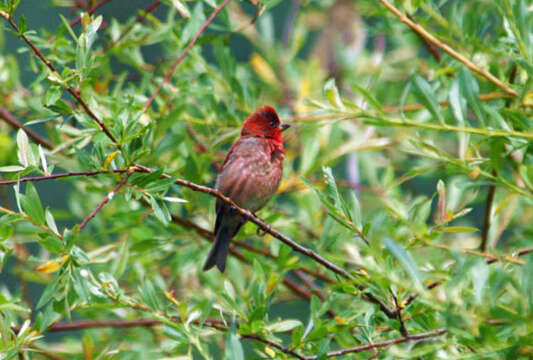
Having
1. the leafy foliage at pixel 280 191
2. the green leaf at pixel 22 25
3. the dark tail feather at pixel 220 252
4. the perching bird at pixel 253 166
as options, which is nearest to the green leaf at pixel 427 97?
→ the leafy foliage at pixel 280 191

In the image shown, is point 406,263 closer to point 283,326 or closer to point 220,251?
point 283,326

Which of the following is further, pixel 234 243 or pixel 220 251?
pixel 234 243

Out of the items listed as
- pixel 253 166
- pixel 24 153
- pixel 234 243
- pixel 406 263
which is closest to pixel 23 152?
pixel 24 153

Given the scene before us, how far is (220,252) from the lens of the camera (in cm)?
345

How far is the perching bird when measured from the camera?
392 centimetres

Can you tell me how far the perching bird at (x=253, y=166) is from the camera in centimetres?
392

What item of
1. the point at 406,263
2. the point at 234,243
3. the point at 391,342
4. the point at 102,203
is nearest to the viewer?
the point at 406,263

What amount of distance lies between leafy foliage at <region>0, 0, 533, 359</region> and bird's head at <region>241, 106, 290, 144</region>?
145 mm

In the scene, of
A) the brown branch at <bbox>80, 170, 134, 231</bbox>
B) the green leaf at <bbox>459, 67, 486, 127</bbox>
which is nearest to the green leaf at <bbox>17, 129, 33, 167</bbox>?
the brown branch at <bbox>80, 170, 134, 231</bbox>

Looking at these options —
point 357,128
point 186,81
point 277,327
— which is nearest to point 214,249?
point 186,81

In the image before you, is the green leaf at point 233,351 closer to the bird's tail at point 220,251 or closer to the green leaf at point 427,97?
the green leaf at point 427,97

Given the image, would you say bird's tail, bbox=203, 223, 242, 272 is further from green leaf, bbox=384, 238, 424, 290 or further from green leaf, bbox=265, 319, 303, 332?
green leaf, bbox=384, 238, 424, 290

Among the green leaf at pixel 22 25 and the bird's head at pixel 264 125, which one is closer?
the green leaf at pixel 22 25

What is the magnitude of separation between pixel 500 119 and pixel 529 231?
40cm
